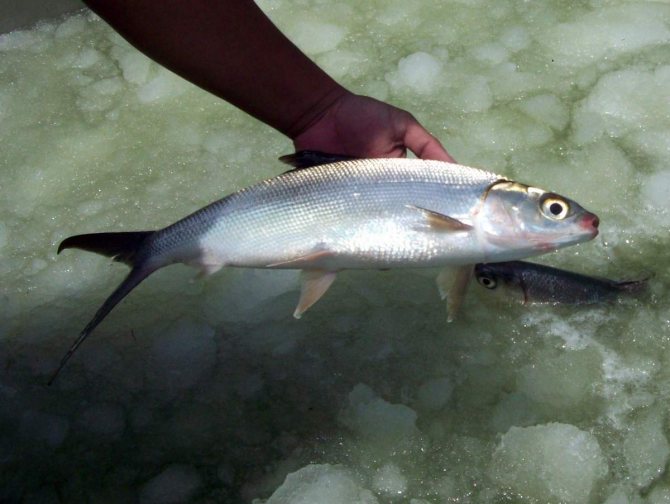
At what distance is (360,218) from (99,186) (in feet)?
3.92

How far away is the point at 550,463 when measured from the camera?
1.83 meters

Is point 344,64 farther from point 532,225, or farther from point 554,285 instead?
point 532,225

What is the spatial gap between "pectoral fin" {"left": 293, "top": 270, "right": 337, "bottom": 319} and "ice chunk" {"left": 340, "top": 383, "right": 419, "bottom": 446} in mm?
375

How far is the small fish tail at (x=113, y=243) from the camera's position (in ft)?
5.74

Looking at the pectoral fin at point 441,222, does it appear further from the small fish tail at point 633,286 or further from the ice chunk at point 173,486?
the ice chunk at point 173,486

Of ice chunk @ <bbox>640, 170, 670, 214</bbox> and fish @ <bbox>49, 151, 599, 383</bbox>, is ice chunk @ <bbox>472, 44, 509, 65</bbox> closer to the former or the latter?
ice chunk @ <bbox>640, 170, 670, 214</bbox>

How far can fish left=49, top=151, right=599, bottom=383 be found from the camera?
1.67m

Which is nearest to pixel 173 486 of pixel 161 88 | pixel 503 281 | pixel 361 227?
pixel 361 227

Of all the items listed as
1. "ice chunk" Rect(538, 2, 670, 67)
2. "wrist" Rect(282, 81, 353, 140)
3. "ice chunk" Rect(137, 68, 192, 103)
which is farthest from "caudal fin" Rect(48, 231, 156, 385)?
"ice chunk" Rect(538, 2, 670, 67)

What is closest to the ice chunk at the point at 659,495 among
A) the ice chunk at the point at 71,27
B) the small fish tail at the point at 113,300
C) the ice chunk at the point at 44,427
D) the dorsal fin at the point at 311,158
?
the dorsal fin at the point at 311,158

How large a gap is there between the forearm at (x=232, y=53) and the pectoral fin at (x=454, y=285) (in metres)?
0.60

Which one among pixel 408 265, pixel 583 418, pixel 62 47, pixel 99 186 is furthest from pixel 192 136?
pixel 583 418

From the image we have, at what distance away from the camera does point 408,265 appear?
5.55 ft

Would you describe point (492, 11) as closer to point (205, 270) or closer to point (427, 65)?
point (427, 65)
